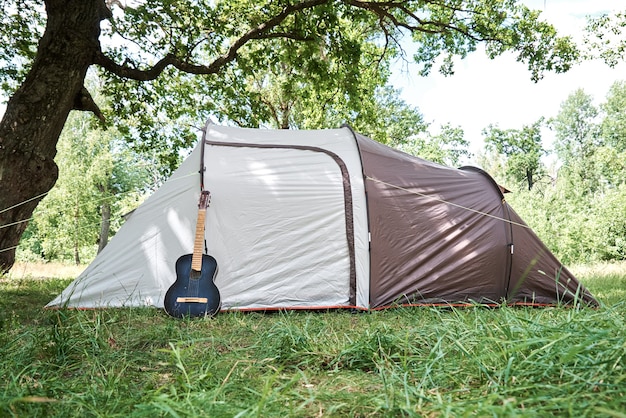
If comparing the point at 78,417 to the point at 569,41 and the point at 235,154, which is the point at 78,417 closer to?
the point at 235,154

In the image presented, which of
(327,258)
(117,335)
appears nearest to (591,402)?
(117,335)

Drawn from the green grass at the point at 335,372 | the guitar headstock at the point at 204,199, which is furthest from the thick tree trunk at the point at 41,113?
the green grass at the point at 335,372

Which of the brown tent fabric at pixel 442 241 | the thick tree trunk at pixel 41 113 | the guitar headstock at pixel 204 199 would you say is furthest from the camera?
the thick tree trunk at pixel 41 113

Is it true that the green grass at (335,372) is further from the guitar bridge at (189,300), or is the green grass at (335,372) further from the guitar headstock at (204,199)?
the guitar headstock at (204,199)

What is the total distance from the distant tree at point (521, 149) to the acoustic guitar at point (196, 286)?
1336 inches

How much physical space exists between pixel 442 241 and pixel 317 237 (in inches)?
52.3

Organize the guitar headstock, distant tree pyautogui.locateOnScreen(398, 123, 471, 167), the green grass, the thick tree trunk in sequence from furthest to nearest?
distant tree pyautogui.locateOnScreen(398, 123, 471, 167)
the thick tree trunk
the guitar headstock
the green grass

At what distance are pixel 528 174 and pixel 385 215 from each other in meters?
33.7

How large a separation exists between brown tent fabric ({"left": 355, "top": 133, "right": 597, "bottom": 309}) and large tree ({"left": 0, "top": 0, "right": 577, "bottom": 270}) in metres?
3.43

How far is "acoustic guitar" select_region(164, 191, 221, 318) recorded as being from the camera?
3701 millimetres

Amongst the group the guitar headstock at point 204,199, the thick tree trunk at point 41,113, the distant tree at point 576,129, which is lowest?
the guitar headstock at point 204,199

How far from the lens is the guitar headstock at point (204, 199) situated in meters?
4.08

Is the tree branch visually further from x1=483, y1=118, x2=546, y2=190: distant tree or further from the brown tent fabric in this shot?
x1=483, y1=118, x2=546, y2=190: distant tree

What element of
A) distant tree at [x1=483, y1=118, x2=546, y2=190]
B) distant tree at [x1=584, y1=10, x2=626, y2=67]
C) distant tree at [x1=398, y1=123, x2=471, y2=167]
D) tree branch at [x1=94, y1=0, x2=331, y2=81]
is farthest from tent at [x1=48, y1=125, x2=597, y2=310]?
distant tree at [x1=483, y1=118, x2=546, y2=190]
